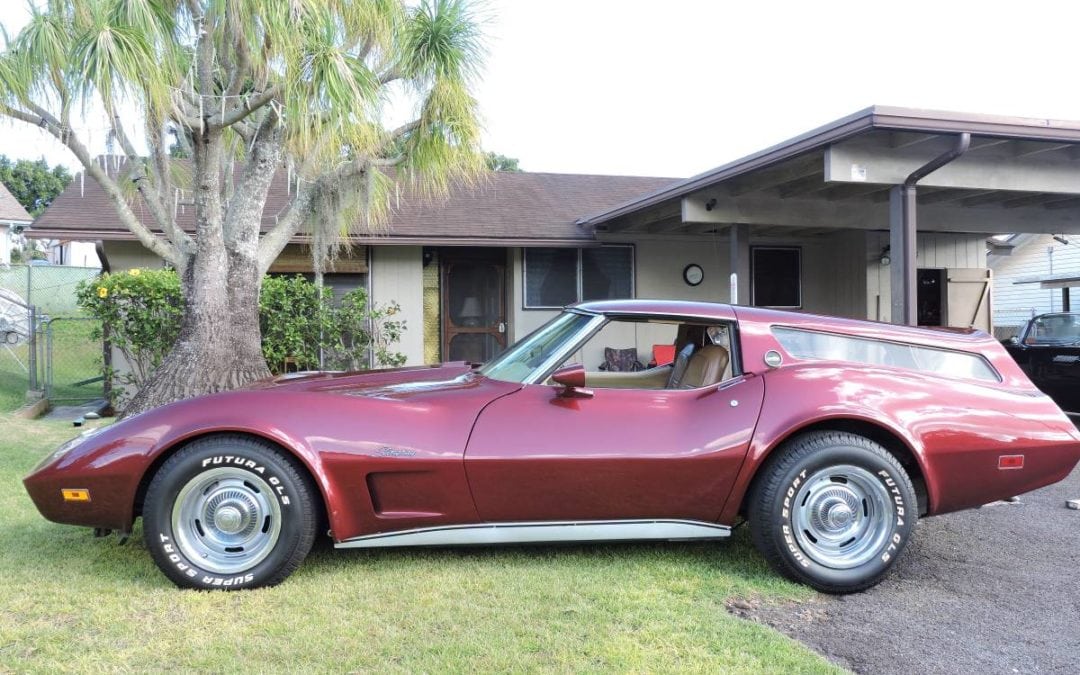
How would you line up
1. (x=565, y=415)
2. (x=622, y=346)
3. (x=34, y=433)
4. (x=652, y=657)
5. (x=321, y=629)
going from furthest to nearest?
(x=622, y=346)
(x=34, y=433)
(x=565, y=415)
(x=321, y=629)
(x=652, y=657)

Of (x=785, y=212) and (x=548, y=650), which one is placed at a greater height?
(x=785, y=212)

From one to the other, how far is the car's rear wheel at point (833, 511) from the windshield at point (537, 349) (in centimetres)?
109

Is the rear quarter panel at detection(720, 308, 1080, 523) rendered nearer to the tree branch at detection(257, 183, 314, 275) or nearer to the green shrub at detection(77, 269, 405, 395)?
the tree branch at detection(257, 183, 314, 275)

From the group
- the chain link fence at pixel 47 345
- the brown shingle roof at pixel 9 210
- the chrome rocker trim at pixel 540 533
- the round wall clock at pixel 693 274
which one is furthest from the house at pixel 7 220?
the chrome rocker trim at pixel 540 533

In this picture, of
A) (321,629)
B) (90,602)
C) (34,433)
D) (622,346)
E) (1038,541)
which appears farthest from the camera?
(622,346)

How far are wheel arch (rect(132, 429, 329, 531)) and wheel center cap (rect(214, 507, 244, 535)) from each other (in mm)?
309

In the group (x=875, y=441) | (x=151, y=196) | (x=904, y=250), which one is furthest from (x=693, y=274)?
(x=875, y=441)

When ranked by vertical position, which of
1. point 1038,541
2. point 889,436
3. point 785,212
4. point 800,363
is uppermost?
point 785,212

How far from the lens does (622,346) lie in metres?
11.3

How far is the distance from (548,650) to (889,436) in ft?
6.32

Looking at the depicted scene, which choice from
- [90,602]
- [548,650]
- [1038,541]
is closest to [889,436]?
[1038,541]

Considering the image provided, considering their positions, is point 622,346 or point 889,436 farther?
point 622,346

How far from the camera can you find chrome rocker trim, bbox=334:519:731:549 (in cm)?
342

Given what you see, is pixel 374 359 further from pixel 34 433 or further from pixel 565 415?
pixel 565 415
